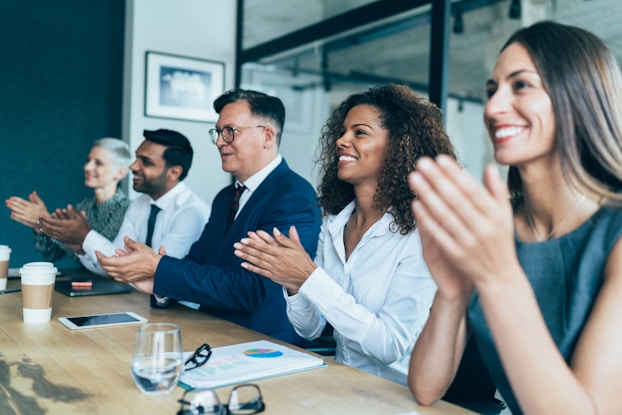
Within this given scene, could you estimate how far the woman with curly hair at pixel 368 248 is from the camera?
1.52 metres

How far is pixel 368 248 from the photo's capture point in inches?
70.1

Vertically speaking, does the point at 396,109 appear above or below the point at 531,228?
above

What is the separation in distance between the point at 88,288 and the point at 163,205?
1.01 meters

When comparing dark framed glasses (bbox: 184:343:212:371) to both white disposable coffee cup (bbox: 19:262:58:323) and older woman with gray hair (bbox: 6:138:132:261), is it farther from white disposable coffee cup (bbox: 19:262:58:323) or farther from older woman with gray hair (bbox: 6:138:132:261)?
older woman with gray hair (bbox: 6:138:132:261)

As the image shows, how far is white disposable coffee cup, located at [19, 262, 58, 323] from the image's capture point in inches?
66.6

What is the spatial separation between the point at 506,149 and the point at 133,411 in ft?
2.70

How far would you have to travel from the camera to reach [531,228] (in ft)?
4.03

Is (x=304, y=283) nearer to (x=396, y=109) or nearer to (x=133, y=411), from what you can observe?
(x=133, y=411)

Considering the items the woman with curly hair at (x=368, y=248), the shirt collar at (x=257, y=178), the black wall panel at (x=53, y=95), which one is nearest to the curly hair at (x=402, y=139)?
the woman with curly hair at (x=368, y=248)

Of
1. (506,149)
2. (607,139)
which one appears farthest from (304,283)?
(607,139)

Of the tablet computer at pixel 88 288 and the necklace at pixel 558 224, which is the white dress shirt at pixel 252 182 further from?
the necklace at pixel 558 224

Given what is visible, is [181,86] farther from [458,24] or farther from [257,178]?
[257,178]

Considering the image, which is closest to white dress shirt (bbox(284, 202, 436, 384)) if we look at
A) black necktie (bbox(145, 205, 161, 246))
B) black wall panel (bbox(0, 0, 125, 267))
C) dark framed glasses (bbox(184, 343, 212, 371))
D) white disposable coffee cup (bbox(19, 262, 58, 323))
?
dark framed glasses (bbox(184, 343, 212, 371))

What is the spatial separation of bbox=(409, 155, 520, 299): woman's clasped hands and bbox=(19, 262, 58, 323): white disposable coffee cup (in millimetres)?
1307
